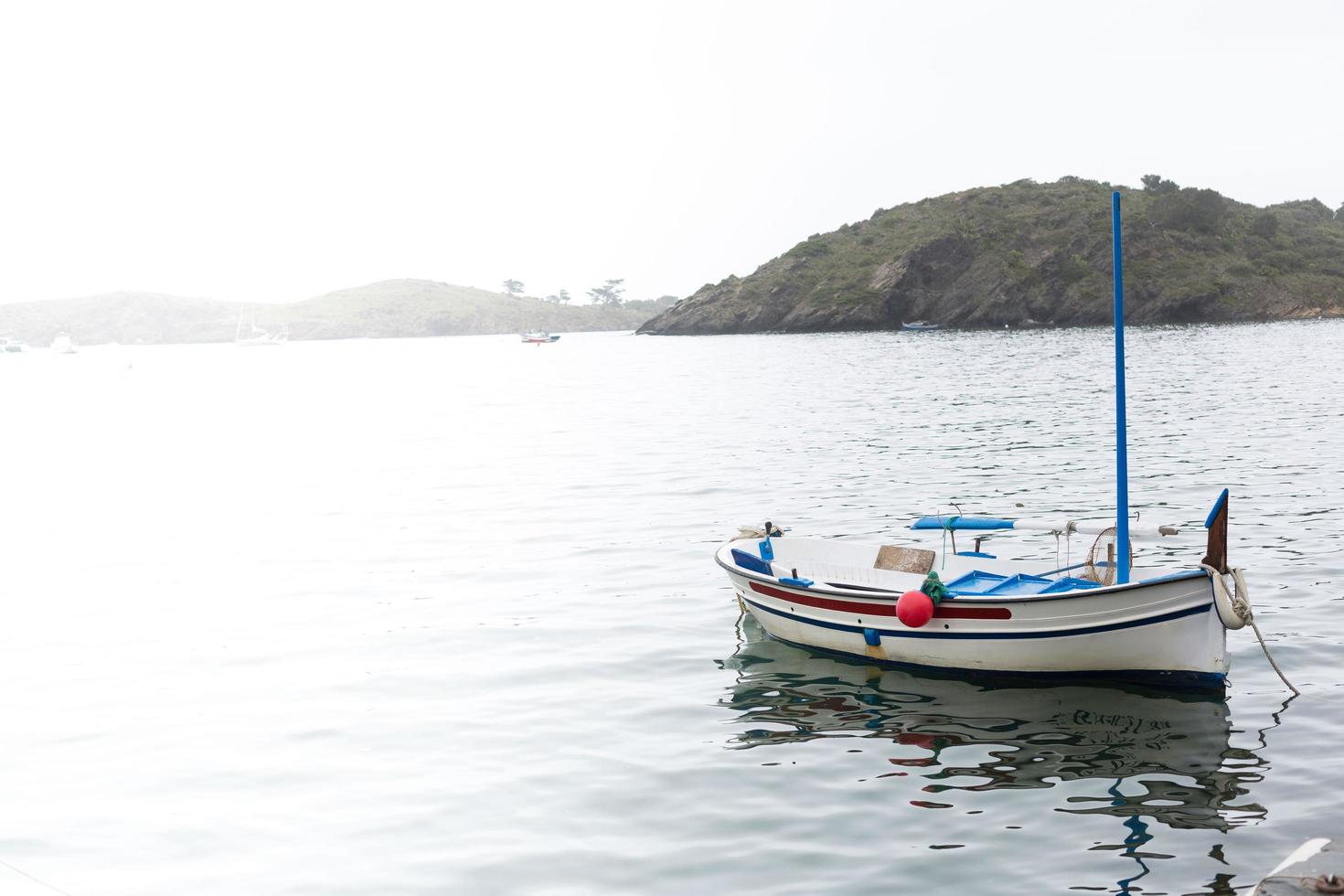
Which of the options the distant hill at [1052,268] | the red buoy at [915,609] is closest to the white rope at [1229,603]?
the red buoy at [915,609]

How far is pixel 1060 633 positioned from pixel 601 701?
19.1ft

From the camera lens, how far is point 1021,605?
14.4 meters

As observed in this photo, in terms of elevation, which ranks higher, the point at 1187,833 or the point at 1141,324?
the point at 1141,324

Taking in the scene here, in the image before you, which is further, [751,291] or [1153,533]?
[751,291]

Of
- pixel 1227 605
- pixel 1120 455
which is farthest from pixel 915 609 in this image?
pixel 1120 455

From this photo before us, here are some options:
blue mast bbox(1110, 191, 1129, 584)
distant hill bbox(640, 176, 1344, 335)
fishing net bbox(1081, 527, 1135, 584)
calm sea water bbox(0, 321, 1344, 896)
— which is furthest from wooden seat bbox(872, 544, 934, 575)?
distant hill bbox(640, 176, 1344, 335)

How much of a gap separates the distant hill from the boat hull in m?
142

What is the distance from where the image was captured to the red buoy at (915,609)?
48.9 feet

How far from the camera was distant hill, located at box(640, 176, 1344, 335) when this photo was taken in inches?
5758

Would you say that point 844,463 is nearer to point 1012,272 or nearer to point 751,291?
point 1012,272

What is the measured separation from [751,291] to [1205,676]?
17601 cm

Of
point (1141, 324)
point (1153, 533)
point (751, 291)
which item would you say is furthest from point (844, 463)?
point (751, 291)

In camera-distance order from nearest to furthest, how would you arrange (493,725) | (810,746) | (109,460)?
1. (810,746)
2. (493,725)
3. (109,460)

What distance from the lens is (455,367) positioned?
452 feet
